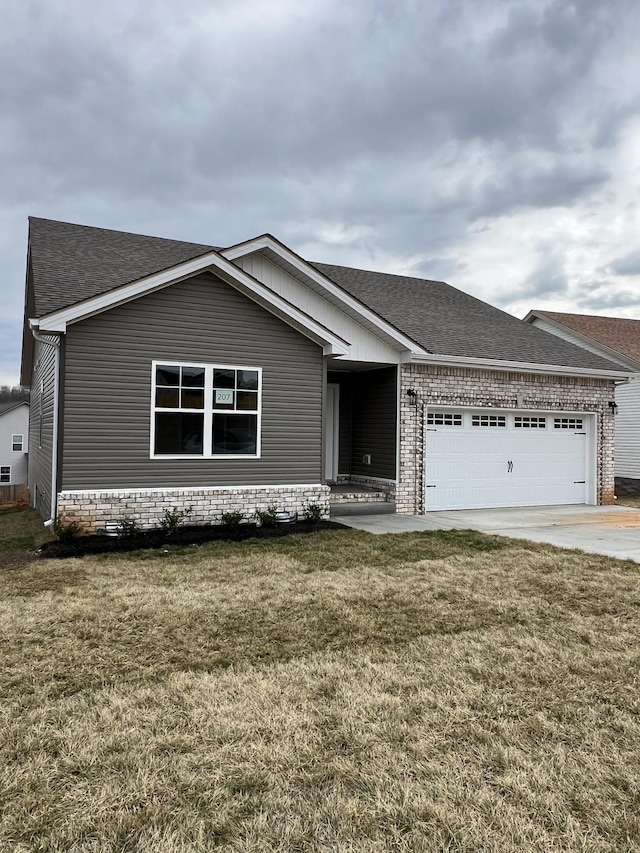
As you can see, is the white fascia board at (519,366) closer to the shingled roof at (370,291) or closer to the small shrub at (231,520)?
the shingled roof at (370,291)

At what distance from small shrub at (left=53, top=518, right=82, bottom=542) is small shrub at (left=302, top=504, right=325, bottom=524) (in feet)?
12.9

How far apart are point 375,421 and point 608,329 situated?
1508 cm

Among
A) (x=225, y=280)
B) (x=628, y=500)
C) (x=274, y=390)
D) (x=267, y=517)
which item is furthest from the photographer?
(x=628, y=500)

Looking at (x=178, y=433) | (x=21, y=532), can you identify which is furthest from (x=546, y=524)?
(x=21, y=532)

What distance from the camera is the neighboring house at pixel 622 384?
66.6 ft

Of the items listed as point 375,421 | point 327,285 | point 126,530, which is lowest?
point 126,530

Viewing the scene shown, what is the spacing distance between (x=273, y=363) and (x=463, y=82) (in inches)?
273

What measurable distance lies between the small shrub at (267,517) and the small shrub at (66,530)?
301 centimetres

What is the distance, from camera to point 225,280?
1033cm

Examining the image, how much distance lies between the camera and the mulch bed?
8.42m

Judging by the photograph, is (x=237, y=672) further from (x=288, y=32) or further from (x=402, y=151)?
(x=402, y=151)

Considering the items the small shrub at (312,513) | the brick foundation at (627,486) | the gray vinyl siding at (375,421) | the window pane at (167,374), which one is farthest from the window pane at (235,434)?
the brick foundation at (627,486)

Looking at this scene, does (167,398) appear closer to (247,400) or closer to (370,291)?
(247,400)

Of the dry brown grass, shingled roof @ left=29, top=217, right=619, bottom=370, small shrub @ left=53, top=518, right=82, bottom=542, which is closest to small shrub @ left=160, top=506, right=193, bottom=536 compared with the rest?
small shrub @ left=53, top=518, right=82, bottom=542
